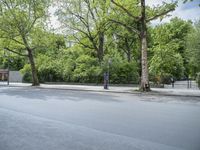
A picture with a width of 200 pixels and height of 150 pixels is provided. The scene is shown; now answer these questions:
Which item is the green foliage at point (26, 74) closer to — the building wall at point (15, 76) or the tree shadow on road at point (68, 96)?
the building wall at point (15, 76)

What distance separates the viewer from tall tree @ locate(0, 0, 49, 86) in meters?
30.9

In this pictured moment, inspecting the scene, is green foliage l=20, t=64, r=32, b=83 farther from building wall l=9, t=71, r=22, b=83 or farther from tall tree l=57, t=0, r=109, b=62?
tall tree l=57, t=0, r=109, b=62

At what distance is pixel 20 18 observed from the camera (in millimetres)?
31094

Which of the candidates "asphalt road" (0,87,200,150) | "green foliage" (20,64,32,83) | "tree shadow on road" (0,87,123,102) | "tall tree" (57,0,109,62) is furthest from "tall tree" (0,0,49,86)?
"asphalt road" (0,87,200,150)

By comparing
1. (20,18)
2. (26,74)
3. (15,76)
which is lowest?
(15,76)

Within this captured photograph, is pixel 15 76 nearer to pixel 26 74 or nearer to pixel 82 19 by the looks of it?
pixel 26 74

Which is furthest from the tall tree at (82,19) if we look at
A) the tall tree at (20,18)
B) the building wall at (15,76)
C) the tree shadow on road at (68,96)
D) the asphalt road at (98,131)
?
the asphalt road at (98,131)

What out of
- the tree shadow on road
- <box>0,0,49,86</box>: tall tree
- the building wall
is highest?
<box>0,0,49,86</box>: tall tree

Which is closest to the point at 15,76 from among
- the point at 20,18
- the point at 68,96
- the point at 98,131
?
the point at 20,18

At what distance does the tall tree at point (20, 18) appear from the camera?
3092cm

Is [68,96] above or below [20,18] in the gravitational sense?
below

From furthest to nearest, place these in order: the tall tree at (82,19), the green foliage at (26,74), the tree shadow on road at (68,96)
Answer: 1. the green foliage at (26,74)
2. the tall tree at (82,19)
3. the tree shadow on road at (68,96)

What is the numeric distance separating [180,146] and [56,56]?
116ft

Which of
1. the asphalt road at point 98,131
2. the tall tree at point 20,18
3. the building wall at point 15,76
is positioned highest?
the tall tree at point 20,18
